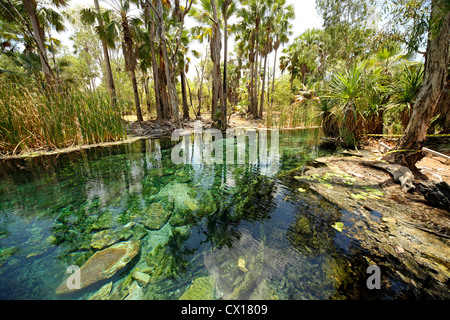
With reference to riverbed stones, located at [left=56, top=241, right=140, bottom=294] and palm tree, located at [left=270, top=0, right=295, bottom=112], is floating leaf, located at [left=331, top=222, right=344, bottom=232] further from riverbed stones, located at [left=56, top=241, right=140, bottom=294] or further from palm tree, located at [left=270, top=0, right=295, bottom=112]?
palm tree, located at [left=270, top=0, right=295, bottom=112]

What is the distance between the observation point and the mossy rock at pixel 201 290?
5.08ft

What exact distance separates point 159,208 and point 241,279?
1.93 meters

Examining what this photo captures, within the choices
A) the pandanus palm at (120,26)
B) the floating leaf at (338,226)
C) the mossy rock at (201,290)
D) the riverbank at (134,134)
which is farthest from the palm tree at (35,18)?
the floating leaf at (338,226)

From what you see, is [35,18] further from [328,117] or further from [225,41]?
[328,117]

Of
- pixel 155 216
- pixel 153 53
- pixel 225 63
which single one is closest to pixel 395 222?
pixel 155 216

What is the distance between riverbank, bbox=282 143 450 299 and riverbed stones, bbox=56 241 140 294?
2.78 metres

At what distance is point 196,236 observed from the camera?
233cm

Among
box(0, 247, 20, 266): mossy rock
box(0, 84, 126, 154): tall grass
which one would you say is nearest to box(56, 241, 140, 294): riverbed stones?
box(0, 247, 20, 266): mossy rock

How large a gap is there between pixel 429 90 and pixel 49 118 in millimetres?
10559

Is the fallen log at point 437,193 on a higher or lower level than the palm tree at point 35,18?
lower

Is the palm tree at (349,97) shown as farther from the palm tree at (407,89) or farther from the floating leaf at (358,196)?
the floating leaf at (358,196)

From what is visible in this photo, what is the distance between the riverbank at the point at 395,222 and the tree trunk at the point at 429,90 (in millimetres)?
546
